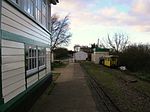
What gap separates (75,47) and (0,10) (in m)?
127

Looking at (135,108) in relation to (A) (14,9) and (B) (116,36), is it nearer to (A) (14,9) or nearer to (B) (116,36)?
(A) (14,9)

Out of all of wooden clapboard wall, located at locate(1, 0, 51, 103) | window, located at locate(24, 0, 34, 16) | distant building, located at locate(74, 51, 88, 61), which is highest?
window, located at locate(24, 0, 34, 16)

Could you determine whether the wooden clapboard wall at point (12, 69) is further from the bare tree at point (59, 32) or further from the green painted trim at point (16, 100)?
the bare tree at point (59, 32)

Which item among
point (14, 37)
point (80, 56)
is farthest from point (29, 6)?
point (80, 56)

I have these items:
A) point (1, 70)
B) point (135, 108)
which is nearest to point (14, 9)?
point (1, 70)

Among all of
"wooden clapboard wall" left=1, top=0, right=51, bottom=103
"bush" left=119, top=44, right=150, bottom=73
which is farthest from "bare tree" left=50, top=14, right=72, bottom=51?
"wooden clapboard wall" left=1, top=0, right=51, bottom=103

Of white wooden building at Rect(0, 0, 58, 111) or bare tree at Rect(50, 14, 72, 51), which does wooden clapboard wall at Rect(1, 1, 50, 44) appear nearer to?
white wooden building at Rect(0, 0, 58, 111)

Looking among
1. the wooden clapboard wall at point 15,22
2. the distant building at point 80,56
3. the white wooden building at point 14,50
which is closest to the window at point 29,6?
the white wooden building at point 14,50

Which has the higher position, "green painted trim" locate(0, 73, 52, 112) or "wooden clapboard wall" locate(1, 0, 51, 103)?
"wooden clapboard wall" locate(1, 0, 51, 103)

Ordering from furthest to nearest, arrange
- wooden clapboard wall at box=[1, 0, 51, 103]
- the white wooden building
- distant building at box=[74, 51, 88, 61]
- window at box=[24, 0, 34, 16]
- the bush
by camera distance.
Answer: distant building at box=[74, 51, 88, 61]
the bush
window at box=[24, 0, 34, 16]
wooden clapboard wall at box=[1, 0, 51, 103]
the white wooden building

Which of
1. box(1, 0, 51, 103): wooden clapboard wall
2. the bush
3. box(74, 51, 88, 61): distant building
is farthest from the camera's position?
box(74, 51, 88, 61): distant building

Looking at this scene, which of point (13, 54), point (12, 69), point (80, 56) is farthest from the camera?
point (80, 56)

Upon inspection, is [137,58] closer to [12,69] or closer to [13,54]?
[13,54]

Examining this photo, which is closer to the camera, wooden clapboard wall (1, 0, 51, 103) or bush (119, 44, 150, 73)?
wooden clapboard wall (1, 0, 51, 103)
